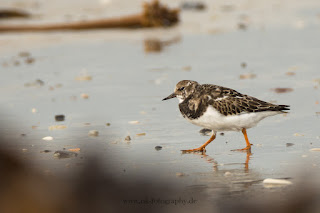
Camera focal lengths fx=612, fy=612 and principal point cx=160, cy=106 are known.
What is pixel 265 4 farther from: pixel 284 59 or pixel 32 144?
pixel 32 144

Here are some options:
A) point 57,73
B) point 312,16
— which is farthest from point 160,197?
point 312,16

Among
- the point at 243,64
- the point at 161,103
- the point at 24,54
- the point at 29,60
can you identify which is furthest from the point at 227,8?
the point at 161,103

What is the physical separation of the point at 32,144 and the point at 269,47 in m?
10.3

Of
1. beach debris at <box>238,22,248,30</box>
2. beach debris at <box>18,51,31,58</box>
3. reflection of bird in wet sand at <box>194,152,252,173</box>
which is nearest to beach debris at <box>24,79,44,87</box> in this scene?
beach debris at <box>18,51,31,58</box>

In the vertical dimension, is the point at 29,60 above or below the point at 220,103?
above

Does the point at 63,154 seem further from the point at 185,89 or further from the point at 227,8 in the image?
the point at 227,8

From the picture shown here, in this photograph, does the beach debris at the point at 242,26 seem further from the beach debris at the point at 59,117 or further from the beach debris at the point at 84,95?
the beach debris at the point at 59,117

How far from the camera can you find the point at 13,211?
132 inches

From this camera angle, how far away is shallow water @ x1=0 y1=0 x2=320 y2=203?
294 inches

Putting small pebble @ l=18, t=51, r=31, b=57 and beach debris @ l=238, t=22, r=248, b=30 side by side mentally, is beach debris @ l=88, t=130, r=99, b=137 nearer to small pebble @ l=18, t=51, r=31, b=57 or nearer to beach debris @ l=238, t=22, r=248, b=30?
small pebble @ l=18, t=51, r=31, b=57

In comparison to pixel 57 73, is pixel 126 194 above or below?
below

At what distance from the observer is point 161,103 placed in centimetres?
1197

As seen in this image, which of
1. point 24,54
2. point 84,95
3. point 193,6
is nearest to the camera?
point 84,95

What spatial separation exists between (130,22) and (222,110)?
14.6m
